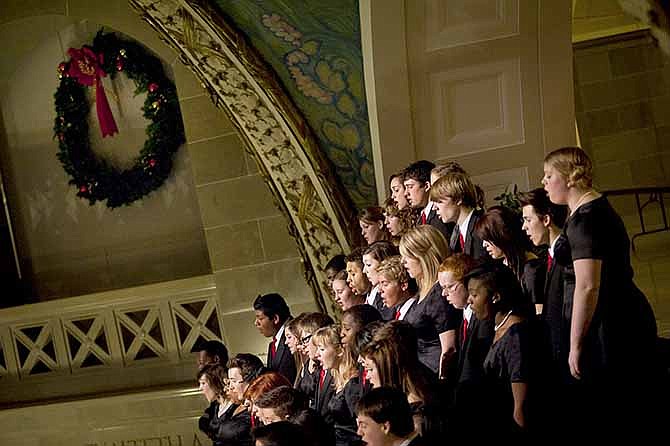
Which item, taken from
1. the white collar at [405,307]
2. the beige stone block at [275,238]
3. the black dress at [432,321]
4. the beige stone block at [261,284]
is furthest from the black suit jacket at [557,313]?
the beige stone block at [275,238]

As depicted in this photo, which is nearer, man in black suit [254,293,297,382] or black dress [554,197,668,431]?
black dress [554,197,668,431]

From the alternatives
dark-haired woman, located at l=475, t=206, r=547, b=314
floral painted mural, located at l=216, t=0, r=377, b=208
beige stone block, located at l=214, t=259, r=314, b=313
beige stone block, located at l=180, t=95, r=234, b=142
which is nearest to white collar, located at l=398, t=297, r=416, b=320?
dark-haired woman, located at l=475, t=206, r=547, b=314

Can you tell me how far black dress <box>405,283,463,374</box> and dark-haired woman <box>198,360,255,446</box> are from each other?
151cm

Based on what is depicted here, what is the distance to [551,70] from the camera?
633 centimetres

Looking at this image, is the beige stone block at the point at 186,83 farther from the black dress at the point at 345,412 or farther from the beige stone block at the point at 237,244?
the black dress at the point at 345,412

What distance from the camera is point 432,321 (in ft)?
13.6

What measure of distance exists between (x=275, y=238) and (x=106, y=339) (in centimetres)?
205

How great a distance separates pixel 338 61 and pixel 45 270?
5.12 metres

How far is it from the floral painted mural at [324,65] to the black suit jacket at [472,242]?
82.4 inches

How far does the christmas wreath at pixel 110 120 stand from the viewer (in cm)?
995

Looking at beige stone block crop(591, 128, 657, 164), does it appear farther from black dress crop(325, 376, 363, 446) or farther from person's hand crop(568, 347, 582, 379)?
person's hand crop(568, 347, 582, 379)

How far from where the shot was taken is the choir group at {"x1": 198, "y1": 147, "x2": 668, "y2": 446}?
335cm

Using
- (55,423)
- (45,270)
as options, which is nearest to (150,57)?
(45,270)

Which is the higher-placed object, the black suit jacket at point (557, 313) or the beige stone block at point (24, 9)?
the beige stone block at point (24, 9)
